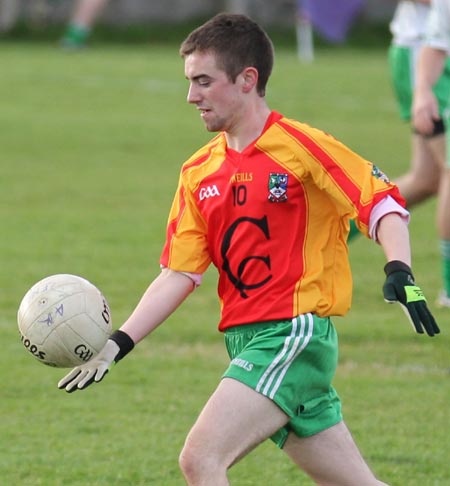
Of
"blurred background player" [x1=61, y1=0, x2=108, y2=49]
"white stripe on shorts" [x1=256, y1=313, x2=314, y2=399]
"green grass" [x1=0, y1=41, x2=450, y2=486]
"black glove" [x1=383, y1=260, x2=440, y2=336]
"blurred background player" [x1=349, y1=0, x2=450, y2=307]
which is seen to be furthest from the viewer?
"blurred background player" [x1=61, y1=0, x2=108, y2=49]

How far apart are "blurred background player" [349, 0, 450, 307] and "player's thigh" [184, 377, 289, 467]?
353 cm

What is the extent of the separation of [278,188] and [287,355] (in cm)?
57

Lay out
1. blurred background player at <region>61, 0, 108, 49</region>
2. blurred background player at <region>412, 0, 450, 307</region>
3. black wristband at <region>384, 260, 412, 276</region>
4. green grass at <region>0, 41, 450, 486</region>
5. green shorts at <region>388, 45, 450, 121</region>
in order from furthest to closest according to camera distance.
→ blurred background player at <region>61, 0, 108, 49</region> → green shorts at <region>388, 45, 450, 121</region> → blurred background player at <region>412, 0, 450, 307</region> → green grass at <region>0, 41, 450, 486</region> → black wristband at <region>384, 260, 412, 276</region>

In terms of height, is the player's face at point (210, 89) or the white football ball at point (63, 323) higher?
the player's face at point (210, 89)

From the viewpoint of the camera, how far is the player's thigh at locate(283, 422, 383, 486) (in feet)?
15.4

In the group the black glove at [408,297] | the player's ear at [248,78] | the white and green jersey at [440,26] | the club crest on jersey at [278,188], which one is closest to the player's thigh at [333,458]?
the black glove at [408,297]

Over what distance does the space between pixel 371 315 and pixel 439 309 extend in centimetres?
41

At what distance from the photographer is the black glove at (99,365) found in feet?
15.5

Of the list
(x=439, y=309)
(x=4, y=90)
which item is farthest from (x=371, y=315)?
(x=4, y=90)

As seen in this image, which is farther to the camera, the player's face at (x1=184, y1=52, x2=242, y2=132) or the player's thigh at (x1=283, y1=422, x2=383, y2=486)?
the player's face at (x1=184, y1=52, x2=242, y2=132)

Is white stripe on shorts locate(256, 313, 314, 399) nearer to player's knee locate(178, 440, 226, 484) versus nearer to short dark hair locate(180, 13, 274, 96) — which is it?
player's knee locate(178, 440, 226, 484)

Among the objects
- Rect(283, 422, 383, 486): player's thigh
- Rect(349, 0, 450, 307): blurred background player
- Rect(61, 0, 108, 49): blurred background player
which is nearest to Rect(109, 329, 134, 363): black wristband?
Rect(283, 422, 383, 486): player's thigh

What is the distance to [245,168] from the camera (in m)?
4.91

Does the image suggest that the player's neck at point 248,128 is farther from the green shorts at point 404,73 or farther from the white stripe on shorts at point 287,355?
the green shorts at point 404,73
